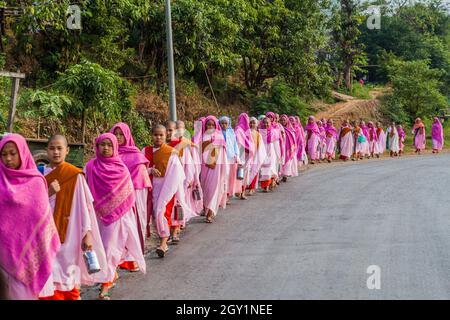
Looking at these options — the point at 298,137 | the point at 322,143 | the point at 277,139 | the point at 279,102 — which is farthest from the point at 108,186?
the point at 279,102

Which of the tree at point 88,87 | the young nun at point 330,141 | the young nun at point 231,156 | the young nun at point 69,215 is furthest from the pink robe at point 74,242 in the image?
the young nun at point 330,141

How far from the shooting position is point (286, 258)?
8.40 m

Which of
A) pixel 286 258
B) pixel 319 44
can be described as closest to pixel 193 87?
pixel 319 44

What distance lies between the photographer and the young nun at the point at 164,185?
29.3 feet

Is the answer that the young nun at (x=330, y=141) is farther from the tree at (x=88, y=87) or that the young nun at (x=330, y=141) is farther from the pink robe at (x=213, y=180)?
the pink robe at (x=213, y=180)

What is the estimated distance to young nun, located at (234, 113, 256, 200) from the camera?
14.9 m

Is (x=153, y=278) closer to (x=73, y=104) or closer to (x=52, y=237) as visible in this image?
(x=52, y=237)

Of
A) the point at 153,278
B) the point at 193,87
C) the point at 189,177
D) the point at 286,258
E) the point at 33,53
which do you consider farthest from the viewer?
the point at 193,87

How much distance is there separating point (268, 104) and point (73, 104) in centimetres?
1481

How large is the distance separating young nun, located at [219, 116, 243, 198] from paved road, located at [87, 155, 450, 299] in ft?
1.28

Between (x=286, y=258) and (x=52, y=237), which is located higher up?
(x=52, y=237)

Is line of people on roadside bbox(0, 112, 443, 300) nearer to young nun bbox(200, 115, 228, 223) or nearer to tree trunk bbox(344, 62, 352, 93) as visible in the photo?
young nun bbox(200, 115, 228, 223)

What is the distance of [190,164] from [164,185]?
1.48 m

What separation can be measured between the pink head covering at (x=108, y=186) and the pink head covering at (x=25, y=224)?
1.62 meters
